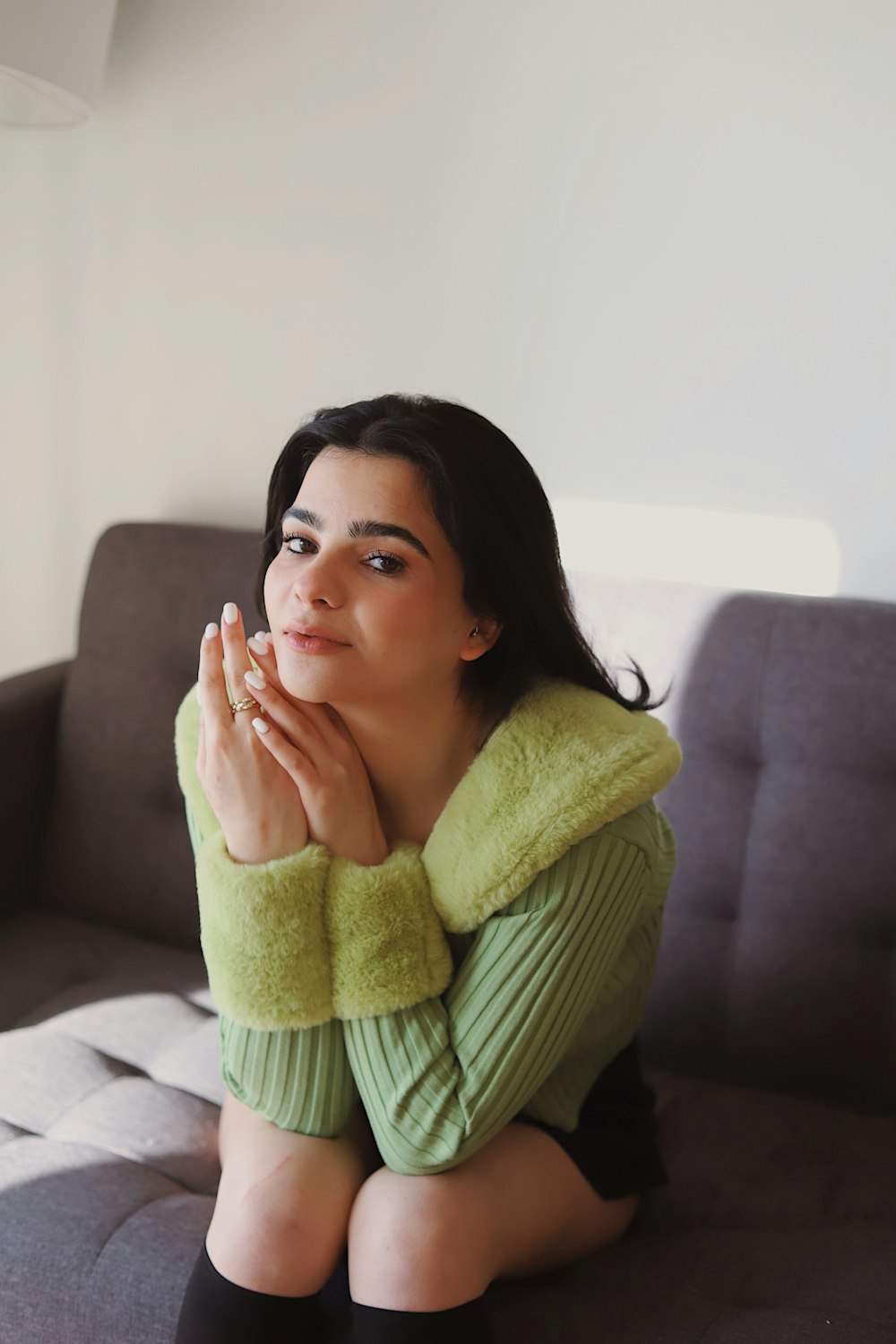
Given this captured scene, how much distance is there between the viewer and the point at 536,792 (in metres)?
1.14

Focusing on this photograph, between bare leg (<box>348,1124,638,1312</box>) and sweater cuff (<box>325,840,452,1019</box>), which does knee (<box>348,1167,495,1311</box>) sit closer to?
bare leg (<box>348,1124,638,1312</box>)

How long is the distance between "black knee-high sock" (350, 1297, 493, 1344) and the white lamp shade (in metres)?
1.46

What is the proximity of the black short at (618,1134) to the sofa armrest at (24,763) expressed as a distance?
98 centimetres

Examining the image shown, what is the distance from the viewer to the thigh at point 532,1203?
1095 millimetres

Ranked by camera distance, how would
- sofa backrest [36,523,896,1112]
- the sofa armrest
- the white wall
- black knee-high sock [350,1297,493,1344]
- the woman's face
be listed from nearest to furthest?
black knee-high sock [350,1297,493,1344]
the woman's face
sofa backrest [36,523,896,1112]
the white wall
the sofa armrest

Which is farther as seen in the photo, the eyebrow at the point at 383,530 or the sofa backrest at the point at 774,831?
the sofa backrest at the point at 774,831

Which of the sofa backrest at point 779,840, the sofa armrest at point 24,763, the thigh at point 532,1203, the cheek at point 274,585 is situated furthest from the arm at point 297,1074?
the sofa armrest at point 24,763

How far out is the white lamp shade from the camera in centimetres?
152

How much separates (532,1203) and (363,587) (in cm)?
59

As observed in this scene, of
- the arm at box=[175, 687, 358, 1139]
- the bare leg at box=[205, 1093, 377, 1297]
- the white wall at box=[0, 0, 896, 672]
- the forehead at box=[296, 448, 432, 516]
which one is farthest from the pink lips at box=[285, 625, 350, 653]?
the white wall at box=[0, 0, 896, 672]

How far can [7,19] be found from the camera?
1.50 metres

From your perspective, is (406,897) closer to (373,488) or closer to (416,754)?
(416,754)

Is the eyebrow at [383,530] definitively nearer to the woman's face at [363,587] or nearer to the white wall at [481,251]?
the woman's face at [363,587]

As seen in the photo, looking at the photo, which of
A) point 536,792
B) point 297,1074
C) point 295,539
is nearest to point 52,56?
point 295,539
